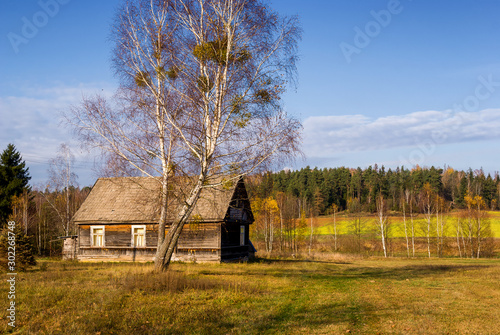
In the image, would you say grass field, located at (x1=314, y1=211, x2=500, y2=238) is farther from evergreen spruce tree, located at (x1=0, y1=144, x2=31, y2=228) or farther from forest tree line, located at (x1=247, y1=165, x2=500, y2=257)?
evergreen spruce tree, located at (x1=0, y1=144, x2=31, y2=228)

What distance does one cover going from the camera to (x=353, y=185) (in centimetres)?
11288

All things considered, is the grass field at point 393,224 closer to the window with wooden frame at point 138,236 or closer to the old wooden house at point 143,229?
the old wooden house at point 143,229

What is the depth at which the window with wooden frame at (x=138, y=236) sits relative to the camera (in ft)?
94.5

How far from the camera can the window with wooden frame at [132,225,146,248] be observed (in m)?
28.8

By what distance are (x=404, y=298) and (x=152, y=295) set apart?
848 centimetres

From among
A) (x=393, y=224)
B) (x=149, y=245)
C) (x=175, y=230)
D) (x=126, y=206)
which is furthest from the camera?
(x=393, y=224)

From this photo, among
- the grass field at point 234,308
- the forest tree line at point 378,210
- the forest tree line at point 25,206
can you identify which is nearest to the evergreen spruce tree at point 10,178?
the forest tree line at point 25,206

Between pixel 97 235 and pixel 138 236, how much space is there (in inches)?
141

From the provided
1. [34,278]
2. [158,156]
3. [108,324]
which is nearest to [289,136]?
[158,156]

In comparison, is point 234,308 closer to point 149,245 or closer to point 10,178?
point 149,245

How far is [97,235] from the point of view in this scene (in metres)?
29.9

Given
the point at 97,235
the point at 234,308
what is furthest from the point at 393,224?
the point at 234,308

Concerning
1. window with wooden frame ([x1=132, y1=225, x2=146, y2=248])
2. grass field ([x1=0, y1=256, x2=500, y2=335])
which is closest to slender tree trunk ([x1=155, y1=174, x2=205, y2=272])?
grass field ([x1=0, y1=256, x2=500, y2=335])

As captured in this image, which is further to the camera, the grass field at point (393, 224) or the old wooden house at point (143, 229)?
the grass field at point (393, 224)
